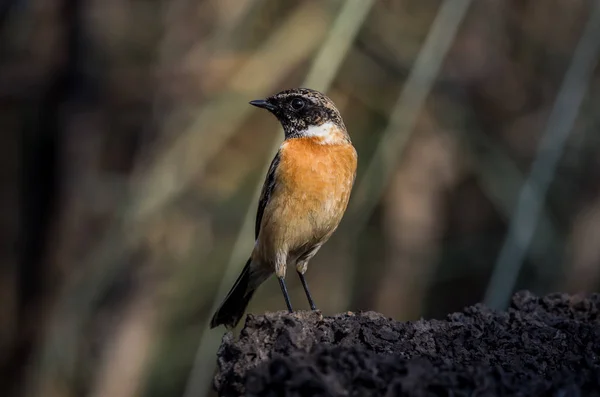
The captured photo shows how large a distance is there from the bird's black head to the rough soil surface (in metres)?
1.83

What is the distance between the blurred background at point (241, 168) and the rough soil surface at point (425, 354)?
A: 394 centimetres

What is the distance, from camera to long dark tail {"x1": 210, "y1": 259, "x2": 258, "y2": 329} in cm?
552

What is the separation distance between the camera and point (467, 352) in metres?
3.54

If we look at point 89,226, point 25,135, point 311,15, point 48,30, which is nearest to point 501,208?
point 311,15

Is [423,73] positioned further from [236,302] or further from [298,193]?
[236,302]

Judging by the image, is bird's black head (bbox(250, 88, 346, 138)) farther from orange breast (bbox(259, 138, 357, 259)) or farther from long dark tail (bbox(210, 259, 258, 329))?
long dark tail (bbox(210, 259, 258, 329))

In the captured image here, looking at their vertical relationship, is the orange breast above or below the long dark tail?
above

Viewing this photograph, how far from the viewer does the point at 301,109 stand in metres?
5.58

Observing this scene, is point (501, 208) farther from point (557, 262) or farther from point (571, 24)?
point (571, 24)

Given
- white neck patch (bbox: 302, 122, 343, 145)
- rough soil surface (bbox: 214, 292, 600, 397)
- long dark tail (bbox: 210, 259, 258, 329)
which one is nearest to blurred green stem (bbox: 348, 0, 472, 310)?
white neck patch (bbox: 302, 122, 343, 145)

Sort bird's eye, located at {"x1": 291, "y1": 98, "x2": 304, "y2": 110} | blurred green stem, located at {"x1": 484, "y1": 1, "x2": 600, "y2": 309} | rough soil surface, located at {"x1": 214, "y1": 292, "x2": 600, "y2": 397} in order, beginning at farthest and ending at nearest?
bird's eye, located at {"x1": 291, "y1": 98, "x2": 304, "y2": 110} < blurred green stem, located at {"x1": 484, "y1": 1, "x2": 600, "y2": 309} < rough soil surface, located at {"x1": 214, "y1": 292, "x2": 600, "y2": 397}

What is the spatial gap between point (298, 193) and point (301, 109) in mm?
656

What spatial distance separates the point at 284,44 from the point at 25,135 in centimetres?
441

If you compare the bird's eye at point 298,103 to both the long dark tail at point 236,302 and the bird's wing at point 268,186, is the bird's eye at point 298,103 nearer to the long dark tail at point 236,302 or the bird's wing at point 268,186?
the bird's wing at point 268,186
